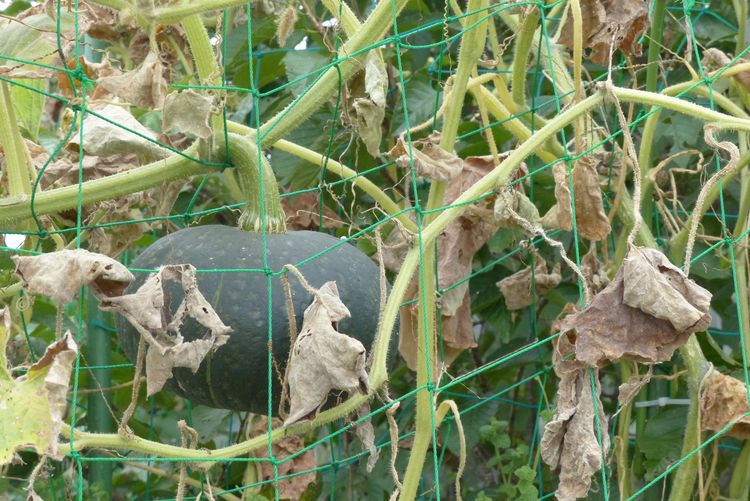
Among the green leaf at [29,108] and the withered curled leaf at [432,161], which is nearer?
the withered curled leaf at [432,161]

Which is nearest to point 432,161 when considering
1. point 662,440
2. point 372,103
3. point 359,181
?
point 372,103

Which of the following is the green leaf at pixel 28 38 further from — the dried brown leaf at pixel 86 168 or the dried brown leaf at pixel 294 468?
the dried brown leaf at pixel 294 468

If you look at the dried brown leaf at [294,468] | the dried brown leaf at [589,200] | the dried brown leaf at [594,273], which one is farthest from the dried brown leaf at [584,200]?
the dried brown leaf at [294,468]

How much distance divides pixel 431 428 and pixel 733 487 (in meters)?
0.74

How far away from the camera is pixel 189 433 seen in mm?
1313

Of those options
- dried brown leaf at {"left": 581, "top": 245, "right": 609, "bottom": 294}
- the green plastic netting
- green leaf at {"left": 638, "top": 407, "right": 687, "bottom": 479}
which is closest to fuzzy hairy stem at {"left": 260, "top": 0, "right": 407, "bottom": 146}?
the green plastic netting

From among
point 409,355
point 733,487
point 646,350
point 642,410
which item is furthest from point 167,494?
point 646,350

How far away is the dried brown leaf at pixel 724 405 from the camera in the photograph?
1510mm

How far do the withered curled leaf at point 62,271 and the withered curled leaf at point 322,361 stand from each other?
0.21 meters

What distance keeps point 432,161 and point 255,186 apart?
236 mm

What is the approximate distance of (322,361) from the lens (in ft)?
3.73

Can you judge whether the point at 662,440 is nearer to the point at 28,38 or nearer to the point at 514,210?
the point at 514,210

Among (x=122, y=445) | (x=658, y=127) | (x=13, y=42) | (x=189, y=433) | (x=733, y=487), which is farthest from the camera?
(x=658, y=127)

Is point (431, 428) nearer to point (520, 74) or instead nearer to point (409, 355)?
point (409, 355)
